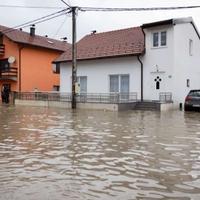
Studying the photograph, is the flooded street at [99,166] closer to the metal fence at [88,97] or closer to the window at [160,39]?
the metal fence at [88,97]

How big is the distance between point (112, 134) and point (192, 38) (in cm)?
1783

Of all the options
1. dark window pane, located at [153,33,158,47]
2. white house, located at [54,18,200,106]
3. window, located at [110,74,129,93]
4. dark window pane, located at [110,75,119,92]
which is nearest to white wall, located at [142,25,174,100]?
white house, located at [54,18,200,106]

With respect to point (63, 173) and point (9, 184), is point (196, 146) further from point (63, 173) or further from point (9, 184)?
point (9, 184)

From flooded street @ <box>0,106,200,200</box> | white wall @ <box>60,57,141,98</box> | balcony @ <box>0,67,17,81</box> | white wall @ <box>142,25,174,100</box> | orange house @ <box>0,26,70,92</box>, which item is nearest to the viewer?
flooded street @ <box>0,106,200,200</box>

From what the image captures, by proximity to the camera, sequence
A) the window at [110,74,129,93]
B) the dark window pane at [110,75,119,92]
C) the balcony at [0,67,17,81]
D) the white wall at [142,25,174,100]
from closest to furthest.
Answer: the white wall at [142,25,174,100]
the window at [110,74,129,93]
the dark window pane at [110,75,119,92]
the balcony at [0,67,17,81]

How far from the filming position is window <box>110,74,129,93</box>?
27.1m

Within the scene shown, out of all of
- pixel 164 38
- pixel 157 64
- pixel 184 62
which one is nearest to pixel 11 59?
pixel 157 64

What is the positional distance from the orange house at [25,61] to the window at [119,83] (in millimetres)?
11188

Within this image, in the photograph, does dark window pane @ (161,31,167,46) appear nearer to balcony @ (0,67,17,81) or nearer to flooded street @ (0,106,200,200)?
flooded street @ (0,106,200,200)

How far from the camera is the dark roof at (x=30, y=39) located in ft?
122

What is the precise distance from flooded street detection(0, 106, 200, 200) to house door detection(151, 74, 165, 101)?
45.1 ft

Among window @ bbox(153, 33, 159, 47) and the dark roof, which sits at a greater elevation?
the dark roof

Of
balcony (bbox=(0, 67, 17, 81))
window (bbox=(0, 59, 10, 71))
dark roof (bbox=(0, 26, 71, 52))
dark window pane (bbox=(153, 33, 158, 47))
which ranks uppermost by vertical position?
dark roof (bbox=(0, 26, 71, 52))

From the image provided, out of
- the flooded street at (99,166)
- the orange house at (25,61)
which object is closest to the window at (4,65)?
the orange house at (25,61)
